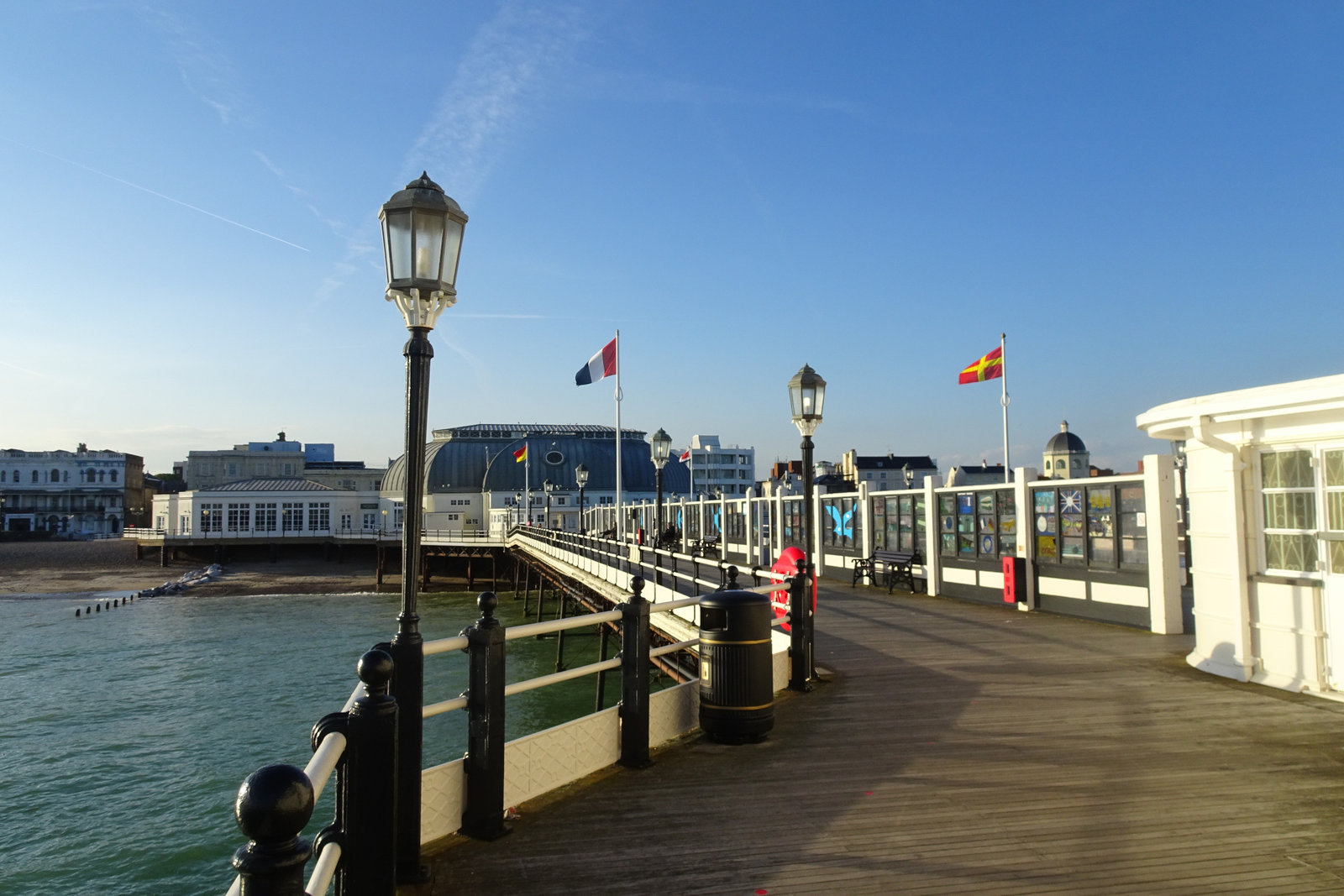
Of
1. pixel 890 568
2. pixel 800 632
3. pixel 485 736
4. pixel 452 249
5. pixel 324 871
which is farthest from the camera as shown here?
pixel 890 568

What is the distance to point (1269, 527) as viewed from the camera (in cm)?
874

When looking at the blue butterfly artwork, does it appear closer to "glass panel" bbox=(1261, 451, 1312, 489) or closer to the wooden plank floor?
the wooden plank floor

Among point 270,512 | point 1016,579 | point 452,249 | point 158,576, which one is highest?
point 452,249

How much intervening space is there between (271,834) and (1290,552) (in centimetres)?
952

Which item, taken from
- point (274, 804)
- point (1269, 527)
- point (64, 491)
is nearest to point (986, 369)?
point (1269, 527)

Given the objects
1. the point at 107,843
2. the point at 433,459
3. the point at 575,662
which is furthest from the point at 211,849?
the point at 433,459

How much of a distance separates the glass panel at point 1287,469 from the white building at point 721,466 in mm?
118920

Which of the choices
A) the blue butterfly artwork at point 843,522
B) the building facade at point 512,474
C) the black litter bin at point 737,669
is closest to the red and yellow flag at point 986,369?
the blue butterfly artwork at point 843,522

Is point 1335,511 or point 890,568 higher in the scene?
point 1335,511

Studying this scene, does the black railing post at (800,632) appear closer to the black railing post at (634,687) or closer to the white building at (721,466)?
the black railing post at (634,687)

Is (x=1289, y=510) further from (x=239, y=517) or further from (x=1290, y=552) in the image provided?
(x=239, y=517)

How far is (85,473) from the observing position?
113m

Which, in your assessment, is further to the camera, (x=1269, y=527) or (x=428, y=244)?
(x=1269, y=527)

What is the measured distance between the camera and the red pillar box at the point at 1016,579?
1587cm
